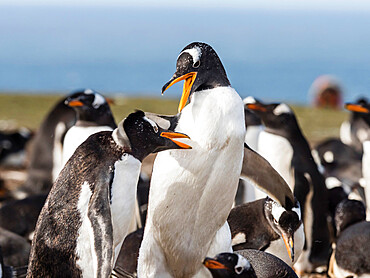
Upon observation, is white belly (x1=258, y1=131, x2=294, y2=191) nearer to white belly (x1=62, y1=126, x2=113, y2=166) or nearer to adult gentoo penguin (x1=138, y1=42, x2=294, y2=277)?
white belly (x1=62, y1=126, x2=113, y2=166)

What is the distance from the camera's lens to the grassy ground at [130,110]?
9.43 meters

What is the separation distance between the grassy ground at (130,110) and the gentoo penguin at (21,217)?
433cm

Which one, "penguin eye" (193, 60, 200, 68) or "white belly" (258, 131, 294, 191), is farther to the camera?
"white belly" (258, 131, 294, 191)

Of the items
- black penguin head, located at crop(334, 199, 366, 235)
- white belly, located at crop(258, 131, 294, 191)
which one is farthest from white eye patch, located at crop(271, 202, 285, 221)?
white belly, located at crop(258, 131, 294, 191)

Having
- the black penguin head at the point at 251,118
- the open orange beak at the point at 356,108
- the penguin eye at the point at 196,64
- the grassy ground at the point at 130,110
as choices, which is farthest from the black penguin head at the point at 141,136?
the grassy ground at the point at 130,110

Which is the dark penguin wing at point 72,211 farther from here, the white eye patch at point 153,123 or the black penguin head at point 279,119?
the black penguin head at point 279,119

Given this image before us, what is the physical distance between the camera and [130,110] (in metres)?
9.85

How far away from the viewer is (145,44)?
551 ft

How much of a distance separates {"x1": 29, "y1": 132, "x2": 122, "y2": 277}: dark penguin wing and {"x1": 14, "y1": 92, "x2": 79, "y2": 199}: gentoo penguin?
124 inches

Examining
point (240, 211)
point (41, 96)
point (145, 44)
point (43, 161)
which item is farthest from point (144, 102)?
point (145, 44)

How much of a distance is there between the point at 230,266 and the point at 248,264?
8 centimetres

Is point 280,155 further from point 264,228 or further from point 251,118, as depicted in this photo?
point 264,228

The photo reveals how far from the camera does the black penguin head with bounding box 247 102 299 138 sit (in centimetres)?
491

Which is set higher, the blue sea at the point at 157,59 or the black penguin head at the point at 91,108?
the black penguin head at the point at 91,108
